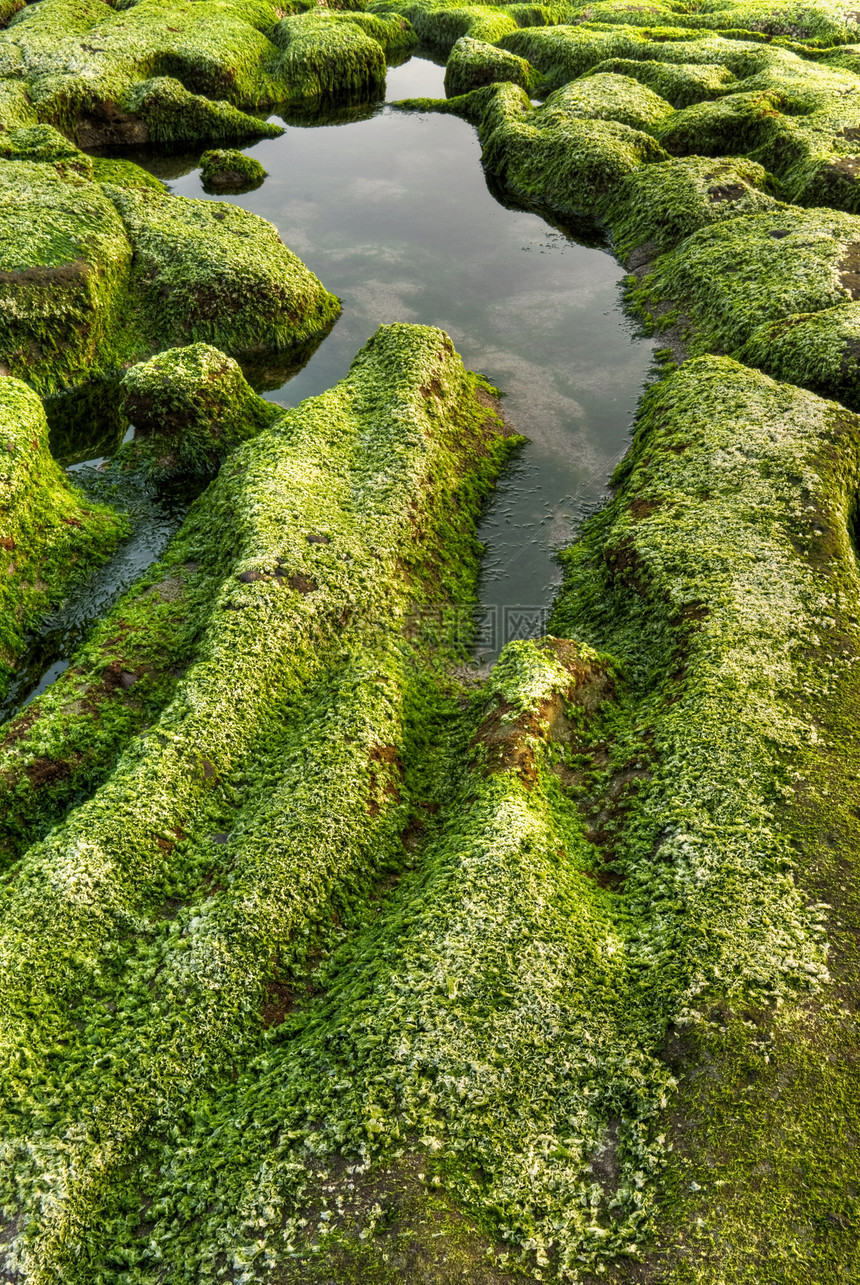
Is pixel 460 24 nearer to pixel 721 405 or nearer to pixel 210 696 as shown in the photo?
pixel 721 405

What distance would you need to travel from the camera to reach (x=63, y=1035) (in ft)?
25.3

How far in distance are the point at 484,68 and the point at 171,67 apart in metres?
13.6

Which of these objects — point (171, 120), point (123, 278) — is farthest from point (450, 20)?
point (123, 278)

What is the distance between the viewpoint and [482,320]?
22484 mm

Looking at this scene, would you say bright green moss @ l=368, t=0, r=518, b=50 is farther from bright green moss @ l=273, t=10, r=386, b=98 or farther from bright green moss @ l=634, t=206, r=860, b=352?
bright green moss @ l=634, t=206, r=860, b=352

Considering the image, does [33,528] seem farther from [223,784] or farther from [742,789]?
[742,789]

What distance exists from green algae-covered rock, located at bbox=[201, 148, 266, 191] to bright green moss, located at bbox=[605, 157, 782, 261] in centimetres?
1302

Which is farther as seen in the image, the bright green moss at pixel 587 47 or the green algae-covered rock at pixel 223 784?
the bright green moss at pixel 587 47

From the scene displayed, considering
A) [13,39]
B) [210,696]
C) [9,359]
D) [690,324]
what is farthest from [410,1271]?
[13,39]

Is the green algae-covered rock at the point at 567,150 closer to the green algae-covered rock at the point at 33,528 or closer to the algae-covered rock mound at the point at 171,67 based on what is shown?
the algae-covered rock mound at the point at 171,67

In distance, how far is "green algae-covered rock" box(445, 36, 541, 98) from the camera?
35.8 meters

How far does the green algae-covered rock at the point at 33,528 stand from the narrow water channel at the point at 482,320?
38cm

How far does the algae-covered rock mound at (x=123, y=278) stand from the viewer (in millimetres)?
19016

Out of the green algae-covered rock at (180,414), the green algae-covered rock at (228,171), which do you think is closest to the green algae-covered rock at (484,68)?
the green algae-covered rock at (228,171)
